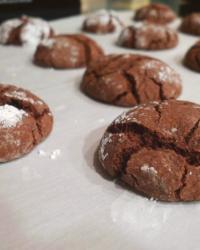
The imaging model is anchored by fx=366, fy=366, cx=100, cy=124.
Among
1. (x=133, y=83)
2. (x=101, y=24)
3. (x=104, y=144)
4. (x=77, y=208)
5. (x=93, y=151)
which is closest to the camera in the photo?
(x=77, y=208)

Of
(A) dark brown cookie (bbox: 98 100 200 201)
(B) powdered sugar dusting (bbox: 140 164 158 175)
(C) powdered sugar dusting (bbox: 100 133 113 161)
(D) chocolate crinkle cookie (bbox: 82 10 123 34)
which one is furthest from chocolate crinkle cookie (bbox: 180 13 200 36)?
(B) powdered sugar dusting (bbox: 140 164 158 175)

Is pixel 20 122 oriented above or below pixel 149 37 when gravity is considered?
above

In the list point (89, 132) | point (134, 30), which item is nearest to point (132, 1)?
point (134, 30)

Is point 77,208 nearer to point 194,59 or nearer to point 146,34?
point 194,59

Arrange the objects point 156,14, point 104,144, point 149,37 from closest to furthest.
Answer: point 104,144 < point 149,37 < point 156,14

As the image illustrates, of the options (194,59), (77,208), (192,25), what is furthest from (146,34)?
(77,208)

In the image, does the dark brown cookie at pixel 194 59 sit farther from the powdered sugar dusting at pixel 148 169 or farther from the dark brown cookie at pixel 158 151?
the powdered sugar dusting at pixel 148 169
